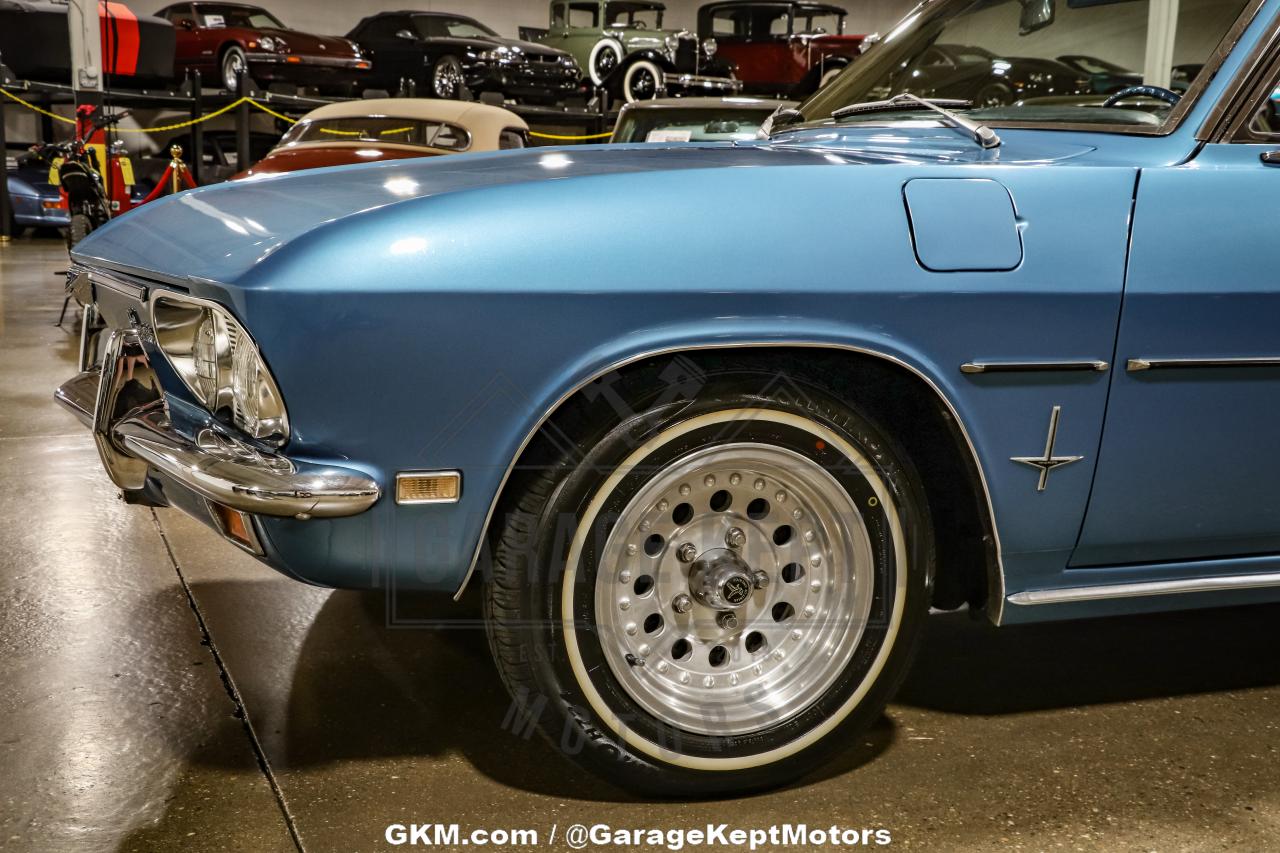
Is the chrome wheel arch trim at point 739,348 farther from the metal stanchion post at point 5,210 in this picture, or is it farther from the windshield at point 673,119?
the metal stanchion post at point 5,210

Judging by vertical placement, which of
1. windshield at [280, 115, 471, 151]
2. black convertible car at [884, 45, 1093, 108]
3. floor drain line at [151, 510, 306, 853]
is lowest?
floor drain line at [151, 510, 306, 853]

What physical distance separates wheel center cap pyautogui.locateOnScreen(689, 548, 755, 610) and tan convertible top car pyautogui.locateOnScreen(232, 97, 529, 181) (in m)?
6.67

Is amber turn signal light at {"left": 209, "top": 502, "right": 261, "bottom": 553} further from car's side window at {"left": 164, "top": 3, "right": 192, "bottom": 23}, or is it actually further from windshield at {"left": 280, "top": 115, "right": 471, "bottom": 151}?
car's side window at {"left": 164, "top": 3, "right": 192, "bottom": 23}

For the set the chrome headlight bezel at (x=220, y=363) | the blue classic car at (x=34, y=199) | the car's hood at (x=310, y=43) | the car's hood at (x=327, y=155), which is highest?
the car's hood at (x=310, y=43)

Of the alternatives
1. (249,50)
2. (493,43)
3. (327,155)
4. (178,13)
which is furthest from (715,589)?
(178,13)

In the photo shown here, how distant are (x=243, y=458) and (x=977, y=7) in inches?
83.6

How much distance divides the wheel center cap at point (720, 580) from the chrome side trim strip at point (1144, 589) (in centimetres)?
49

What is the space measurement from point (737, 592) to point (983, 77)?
4.71ft

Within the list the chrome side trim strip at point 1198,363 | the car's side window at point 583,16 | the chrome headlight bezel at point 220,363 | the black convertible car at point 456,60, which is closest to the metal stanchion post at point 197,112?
the black convertible car at point 456,60

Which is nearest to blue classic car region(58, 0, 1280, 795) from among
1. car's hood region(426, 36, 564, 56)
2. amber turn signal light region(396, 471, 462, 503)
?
amber turn signal light region(396, 471, 462, 503)

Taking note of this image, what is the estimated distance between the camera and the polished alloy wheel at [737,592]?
6.40 feet

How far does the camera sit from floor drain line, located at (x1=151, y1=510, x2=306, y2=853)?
6.34ft

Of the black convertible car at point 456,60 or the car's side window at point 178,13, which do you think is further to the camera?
the black convertible car at point 456,60

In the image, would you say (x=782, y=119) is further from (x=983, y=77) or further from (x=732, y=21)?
(x=732, y=21)
